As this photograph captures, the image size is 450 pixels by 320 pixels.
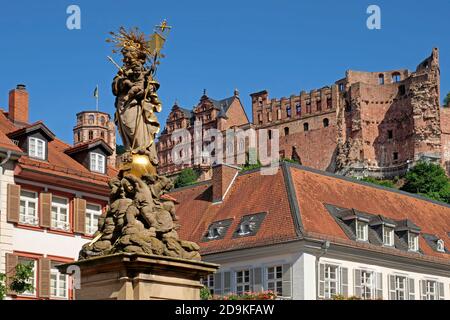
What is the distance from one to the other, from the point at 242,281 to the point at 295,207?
411 centimetres

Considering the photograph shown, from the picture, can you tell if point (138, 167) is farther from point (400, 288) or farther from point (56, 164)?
point (400, 288)

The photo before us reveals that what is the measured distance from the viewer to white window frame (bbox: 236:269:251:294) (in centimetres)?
4400

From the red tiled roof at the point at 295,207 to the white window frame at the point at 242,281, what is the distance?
1.16 m

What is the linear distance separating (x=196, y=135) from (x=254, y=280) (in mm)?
102039

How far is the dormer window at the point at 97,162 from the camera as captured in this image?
40.7m

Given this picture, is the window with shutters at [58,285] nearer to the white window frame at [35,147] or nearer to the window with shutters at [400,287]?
the white window frame at [35,147]

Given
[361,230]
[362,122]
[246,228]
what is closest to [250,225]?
[246,228]

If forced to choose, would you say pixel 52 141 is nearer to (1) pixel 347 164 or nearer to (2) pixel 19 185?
(2) pixel 19 185

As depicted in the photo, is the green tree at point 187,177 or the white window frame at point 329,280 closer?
the white window frame at point 329,280

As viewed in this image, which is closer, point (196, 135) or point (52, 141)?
point (52, 141)

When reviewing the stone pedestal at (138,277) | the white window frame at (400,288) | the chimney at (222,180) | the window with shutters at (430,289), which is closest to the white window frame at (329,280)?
the white window frame at (400,288)

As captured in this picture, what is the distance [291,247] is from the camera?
42.8m

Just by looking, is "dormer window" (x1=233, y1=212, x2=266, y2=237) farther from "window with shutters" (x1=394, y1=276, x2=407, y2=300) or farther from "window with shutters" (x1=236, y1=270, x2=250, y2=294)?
"window with shutters" (x1=394, y1=276, x2=407, y2=300)

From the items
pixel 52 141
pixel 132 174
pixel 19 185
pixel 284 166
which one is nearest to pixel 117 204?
pixel 132 174
